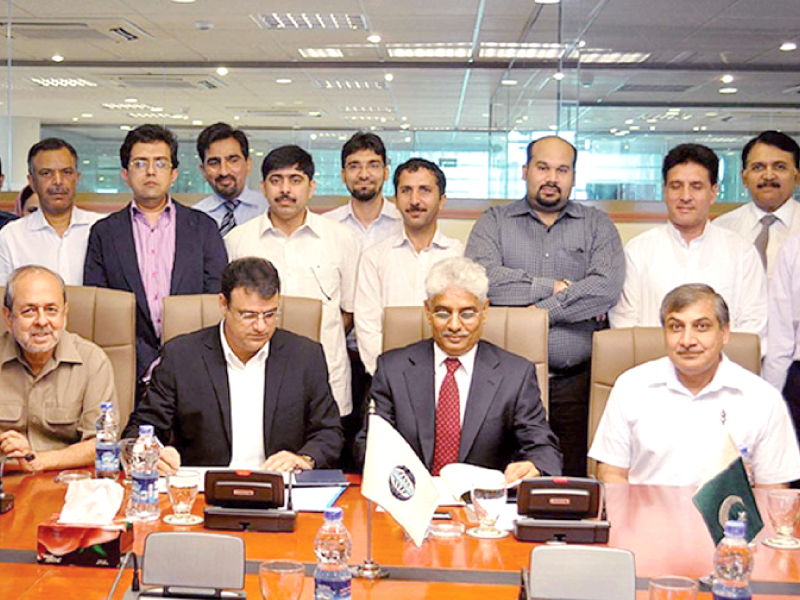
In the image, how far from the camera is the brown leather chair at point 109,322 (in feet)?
10.8

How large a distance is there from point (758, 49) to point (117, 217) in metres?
6.21

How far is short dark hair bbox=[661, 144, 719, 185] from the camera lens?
12.1ft

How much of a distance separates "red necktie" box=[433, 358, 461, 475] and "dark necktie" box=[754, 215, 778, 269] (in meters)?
1.78

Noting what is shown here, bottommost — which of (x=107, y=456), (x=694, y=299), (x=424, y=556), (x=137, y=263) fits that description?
(x=424, y=556)

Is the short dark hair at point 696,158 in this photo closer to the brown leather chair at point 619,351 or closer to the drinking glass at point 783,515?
the brown leather chair at point 619,351

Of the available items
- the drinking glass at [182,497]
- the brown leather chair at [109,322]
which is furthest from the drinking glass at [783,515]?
the brown leather chair at [109,322]

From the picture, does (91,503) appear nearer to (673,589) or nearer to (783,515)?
(673,589)

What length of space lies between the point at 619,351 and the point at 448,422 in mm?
588

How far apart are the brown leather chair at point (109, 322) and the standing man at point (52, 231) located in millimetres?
647

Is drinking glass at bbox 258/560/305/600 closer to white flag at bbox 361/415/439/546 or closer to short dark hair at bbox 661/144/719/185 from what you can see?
white flag at bbox 361/415/439/546

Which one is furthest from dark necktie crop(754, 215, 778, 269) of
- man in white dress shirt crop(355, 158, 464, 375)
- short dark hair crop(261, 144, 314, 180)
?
short dark hair crop(261, 144, 314, 180)

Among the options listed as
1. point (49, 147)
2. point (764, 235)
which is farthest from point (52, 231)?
point (764, 235)

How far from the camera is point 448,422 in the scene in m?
2.99

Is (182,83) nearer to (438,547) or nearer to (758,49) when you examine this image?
(758,49)
